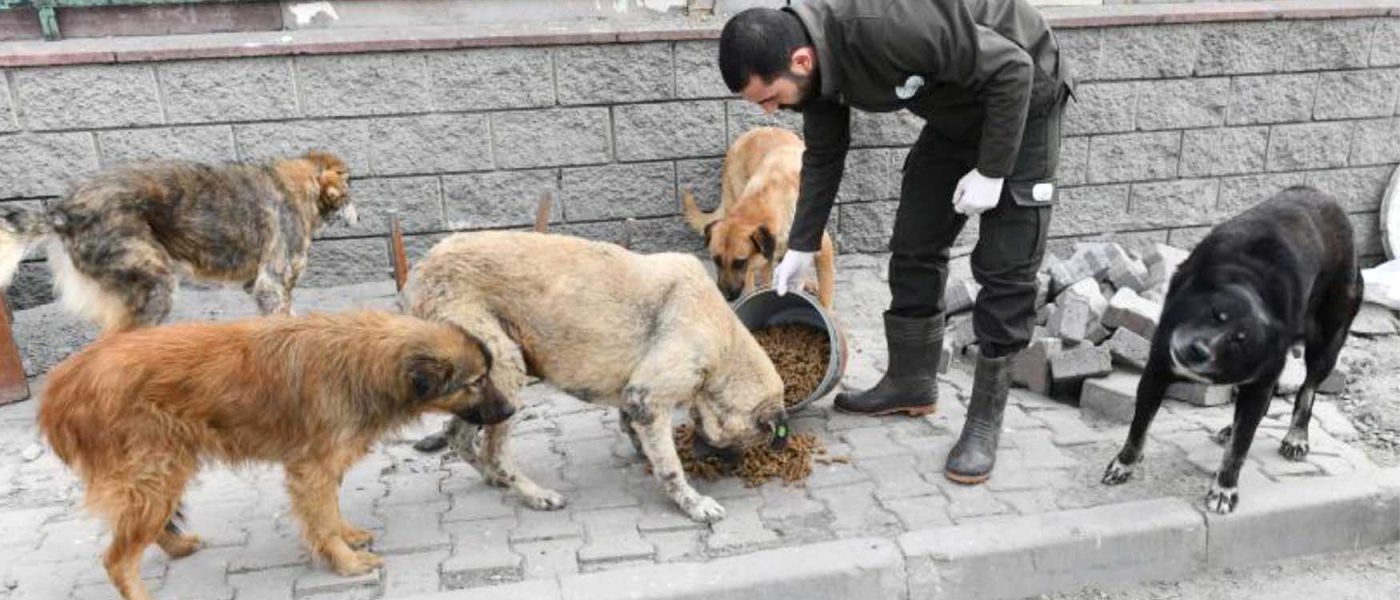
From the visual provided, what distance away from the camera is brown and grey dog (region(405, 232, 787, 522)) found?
3.81 m

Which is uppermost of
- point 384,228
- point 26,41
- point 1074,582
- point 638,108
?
point 26,41

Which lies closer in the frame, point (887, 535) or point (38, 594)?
point (38, 594)

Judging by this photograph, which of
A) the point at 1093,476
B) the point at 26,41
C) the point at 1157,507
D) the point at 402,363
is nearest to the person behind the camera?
the point at 402,363

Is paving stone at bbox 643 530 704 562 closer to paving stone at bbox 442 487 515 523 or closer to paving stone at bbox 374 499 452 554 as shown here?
paving stone at bbox 442 487 515 523

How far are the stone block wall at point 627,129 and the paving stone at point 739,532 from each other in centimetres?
318

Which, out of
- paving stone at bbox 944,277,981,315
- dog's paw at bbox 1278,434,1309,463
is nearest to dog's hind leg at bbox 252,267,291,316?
paving stone at bbox 944,277,981,315

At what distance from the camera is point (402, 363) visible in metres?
3.37

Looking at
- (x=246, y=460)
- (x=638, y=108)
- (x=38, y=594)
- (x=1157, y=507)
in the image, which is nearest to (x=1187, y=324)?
(x=1157, y=507)

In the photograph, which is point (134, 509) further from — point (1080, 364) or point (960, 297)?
point (960, 297)

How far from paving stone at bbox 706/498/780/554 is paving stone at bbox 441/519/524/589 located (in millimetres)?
766

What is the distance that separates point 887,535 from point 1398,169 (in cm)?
630

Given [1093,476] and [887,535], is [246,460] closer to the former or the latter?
[887,535]

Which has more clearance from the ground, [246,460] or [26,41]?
[26,41]

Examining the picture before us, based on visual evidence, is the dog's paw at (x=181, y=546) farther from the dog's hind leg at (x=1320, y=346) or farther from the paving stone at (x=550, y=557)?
the dog's hind leg at (x=1320, y=346)
